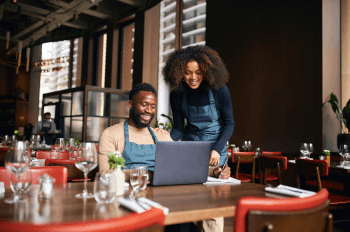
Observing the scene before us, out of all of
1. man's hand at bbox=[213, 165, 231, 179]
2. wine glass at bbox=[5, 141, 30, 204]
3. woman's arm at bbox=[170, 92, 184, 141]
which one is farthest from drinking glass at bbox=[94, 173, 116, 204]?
woman's arm at bbox=[170, 92, 184, 141]

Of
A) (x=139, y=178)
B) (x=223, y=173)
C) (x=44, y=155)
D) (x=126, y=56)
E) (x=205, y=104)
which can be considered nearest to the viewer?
(x=139, y=178)

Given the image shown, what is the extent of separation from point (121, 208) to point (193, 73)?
1250 mm

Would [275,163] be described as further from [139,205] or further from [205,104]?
[139,205]

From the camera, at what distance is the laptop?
1.38m

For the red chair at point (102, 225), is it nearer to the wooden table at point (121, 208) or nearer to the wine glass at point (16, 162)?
the wooden table at point (121, 208)

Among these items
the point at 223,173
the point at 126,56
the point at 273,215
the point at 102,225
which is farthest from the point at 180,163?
the point at 126,56

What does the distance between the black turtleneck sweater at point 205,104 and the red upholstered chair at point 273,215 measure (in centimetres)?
122

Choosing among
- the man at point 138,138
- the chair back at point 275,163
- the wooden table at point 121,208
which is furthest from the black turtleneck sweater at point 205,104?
the chair back at point 275,163

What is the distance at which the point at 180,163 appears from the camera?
1.43 m

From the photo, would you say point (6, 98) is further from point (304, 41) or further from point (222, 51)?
point (304, 41)

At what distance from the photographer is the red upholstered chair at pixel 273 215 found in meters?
0.81

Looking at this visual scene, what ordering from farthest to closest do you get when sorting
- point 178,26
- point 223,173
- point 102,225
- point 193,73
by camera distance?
point 178,26 < point 193,73 < point 223,173 < point 102,225

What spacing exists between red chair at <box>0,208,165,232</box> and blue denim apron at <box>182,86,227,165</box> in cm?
150

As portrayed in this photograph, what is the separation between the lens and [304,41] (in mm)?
5195
